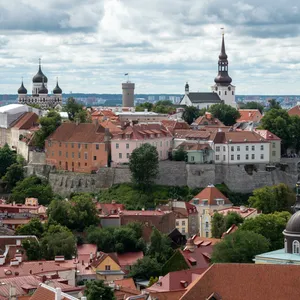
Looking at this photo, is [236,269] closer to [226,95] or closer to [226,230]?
[226,230]

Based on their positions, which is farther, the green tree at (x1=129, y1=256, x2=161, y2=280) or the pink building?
the pink building

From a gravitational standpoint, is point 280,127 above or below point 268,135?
above

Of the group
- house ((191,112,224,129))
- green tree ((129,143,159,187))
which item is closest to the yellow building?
green tree ((129,143,159,187))

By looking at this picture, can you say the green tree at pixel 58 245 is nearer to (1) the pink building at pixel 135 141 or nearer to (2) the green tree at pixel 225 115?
(1) the pink building at pixel 135 141

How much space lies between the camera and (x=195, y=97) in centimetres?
13362

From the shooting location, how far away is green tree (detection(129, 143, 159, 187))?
7800 cm

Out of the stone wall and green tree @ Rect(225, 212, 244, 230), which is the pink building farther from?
green tree @ Rect(225, 212, 244, 230)

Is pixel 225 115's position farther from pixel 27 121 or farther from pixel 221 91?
pixel 221 91

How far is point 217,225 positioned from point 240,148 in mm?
15094

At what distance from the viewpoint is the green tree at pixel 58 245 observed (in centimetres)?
5797

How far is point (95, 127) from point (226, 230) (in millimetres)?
21581

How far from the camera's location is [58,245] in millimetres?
58781

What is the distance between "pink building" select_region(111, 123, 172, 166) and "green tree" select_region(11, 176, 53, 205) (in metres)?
5.69

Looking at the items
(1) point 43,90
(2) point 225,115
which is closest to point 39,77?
(1) point 43,90
